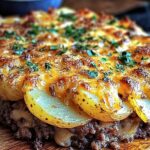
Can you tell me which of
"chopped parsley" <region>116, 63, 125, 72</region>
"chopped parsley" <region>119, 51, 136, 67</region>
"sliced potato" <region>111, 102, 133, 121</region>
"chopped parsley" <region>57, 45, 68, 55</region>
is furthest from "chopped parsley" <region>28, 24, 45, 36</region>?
"sliced potato" <region>111, 102, 133, 121</region>

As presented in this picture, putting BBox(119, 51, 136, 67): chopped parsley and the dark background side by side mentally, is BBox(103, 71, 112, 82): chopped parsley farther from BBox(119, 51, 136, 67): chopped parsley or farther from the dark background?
the dark background

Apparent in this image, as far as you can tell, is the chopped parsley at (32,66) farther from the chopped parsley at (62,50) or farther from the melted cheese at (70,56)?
the chopped parsley at (62,50)

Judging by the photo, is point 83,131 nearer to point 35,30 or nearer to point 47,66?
point 47,66

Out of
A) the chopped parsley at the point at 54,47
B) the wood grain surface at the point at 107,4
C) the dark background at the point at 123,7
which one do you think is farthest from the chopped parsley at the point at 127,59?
the wood grain surface at the point at 107,4

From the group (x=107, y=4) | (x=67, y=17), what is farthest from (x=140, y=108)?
(x=107, y=4)

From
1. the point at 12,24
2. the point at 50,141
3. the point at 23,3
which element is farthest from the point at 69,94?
the point at 23,3

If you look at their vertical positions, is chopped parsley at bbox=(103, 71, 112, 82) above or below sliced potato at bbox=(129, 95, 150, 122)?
above

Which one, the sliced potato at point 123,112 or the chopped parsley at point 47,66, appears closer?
the sliced potato at point 123,112
